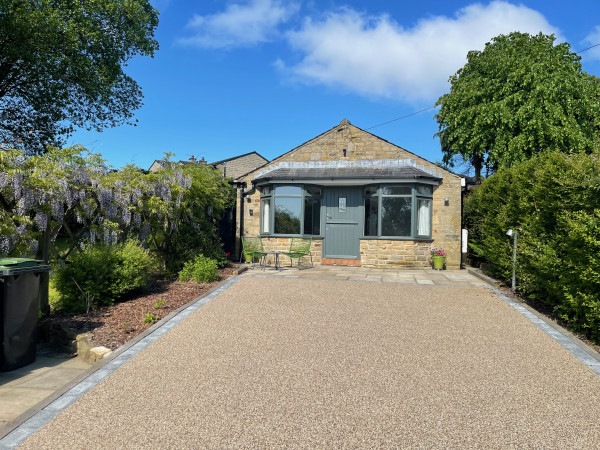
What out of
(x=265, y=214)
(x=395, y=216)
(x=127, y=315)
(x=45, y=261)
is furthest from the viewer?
(x=265, y=214)

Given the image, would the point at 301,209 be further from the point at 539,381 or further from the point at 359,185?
the point at 539,381

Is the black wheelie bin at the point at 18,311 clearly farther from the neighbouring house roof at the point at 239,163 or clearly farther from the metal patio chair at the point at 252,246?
the neighbouring house roof at the point at 239,163

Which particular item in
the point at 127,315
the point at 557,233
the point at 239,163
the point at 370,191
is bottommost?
the point at 127,315

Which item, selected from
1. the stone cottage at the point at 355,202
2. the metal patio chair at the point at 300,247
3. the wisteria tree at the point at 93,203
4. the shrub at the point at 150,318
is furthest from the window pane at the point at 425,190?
the shrub at the point at 150,318

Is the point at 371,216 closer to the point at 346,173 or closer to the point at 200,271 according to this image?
the point at 346,173

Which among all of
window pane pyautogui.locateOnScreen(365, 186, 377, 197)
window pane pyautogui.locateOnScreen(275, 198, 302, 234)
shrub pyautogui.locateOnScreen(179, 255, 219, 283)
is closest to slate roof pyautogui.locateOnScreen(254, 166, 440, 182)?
window pane pyautogui.locateOnScreen(365, 186, 377, 197)

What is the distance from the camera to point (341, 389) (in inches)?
136

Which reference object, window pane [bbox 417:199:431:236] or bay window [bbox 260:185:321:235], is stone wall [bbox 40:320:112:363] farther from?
window pane [bbox 417:199:431:236]

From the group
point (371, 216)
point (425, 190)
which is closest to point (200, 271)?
point (371, 216)

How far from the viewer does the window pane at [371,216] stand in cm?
1206

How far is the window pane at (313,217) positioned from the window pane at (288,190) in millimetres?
420

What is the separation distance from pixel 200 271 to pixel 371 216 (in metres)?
5.94

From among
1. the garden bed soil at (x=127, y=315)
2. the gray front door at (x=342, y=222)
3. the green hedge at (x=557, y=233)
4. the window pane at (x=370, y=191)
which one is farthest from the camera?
the gray front door at (x=342, y=222)

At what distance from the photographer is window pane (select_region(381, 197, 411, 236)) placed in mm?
11719
